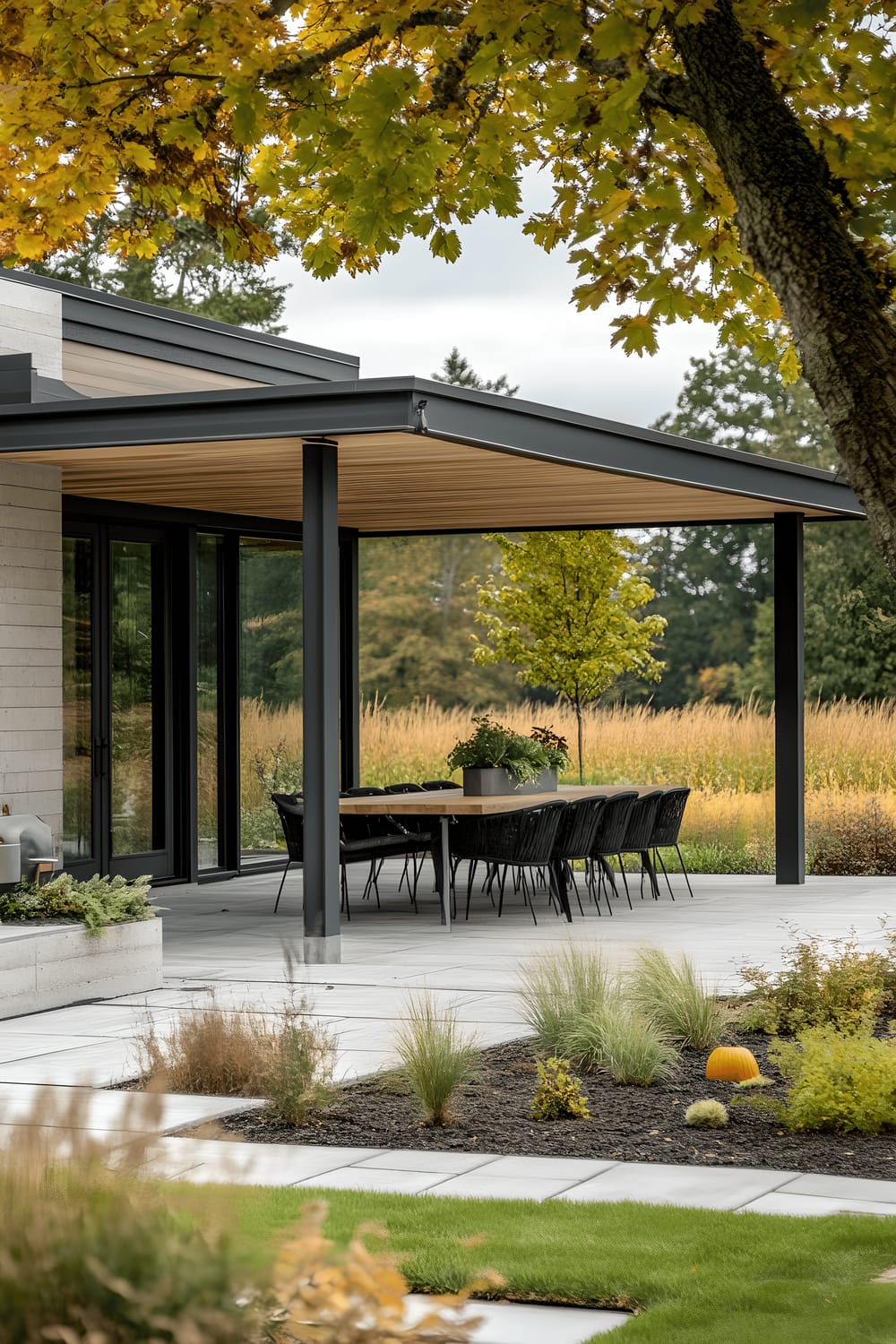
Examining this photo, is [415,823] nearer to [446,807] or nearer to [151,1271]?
[446,807]

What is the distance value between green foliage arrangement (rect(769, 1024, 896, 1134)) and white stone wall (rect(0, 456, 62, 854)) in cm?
648

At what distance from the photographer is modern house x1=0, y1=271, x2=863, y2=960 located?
1022cm

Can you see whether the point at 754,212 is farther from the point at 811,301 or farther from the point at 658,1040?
the point at 658,1040

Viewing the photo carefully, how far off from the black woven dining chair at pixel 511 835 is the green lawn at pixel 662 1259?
6711mm

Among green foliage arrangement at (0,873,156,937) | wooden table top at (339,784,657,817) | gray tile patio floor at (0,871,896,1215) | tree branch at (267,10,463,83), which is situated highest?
tree branch at (267,10,463,83)

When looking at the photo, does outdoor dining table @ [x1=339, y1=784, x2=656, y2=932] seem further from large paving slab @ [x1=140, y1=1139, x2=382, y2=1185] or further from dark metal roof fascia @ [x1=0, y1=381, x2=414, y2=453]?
large paving slab @ [x1=140, y1=1139, x2=382, y2=1185]

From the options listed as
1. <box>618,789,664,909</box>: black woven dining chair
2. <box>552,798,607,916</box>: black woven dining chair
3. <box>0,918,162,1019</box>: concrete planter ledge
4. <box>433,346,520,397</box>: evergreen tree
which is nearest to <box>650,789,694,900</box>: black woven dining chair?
<box>618,789,664,909</box>: black woven dining chair

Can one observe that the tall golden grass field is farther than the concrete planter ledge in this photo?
Yes

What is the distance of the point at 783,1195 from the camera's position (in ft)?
16.9

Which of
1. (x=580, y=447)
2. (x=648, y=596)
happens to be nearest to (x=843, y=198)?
(x=580, y=447)

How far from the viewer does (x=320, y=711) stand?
1023cm

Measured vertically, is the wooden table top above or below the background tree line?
below

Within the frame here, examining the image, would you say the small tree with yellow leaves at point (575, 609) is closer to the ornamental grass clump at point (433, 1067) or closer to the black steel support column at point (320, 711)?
the black steel support column at point (320, 711)

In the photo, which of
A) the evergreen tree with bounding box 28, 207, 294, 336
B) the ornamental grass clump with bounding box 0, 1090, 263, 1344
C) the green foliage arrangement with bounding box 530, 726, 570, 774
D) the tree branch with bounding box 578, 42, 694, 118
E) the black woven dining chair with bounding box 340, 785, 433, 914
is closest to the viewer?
the ornamental grass clump with bounding box 0, 1090, 263, 1344
